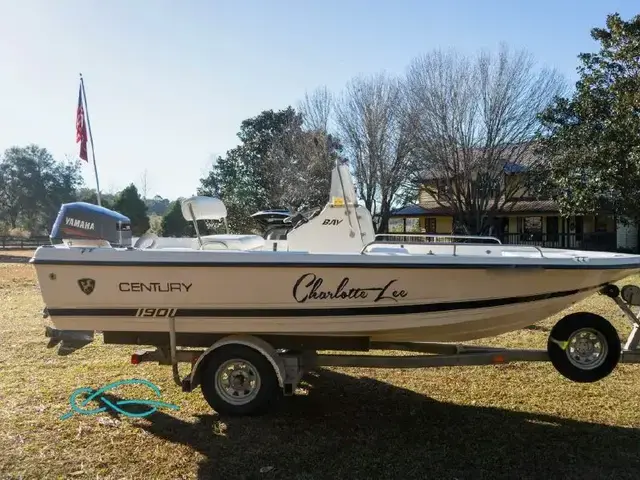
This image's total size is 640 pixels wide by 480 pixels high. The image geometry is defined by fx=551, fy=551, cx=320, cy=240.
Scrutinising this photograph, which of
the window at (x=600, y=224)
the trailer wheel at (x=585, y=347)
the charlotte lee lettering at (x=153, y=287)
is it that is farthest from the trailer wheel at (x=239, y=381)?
the window at (x=600, y=224)

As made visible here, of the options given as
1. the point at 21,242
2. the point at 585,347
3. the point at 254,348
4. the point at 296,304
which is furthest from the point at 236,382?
the point at 21,242

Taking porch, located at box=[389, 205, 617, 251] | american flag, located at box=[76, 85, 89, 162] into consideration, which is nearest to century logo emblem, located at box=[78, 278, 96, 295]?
american flag, located at box=[76, 85, 89, 162]

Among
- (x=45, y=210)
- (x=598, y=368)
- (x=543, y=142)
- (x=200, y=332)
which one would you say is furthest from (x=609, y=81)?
(x=45, y=210)

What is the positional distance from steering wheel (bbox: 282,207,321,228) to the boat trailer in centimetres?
126

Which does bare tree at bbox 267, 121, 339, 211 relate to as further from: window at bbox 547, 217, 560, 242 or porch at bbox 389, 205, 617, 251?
window at bbox 547, 217, 560, 242

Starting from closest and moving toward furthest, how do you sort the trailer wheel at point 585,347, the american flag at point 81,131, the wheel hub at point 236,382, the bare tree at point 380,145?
the trailer wheel at point 585,347 < the wheel hub at point 236,382 < the american flag at point 81,131 < the bare tree at point 380,145

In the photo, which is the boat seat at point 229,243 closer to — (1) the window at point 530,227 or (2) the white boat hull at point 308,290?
(2) the white boat hull at point 308,290

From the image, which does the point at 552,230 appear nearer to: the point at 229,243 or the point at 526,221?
the point at 526,221

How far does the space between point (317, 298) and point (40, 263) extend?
217 centimetres

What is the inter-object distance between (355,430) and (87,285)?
2.35 m

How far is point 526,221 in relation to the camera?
32.0 metres

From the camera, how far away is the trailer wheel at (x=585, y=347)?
Answer: 4090mm

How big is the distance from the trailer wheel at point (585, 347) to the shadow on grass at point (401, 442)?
1.39 ft

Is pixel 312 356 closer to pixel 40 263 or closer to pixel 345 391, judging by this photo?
pixel 345 391
